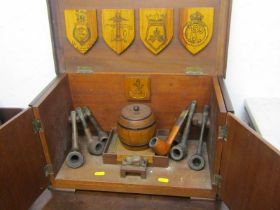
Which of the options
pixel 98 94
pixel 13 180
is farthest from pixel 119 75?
pixel 13 180

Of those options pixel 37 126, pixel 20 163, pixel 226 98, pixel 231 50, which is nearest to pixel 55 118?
pixel 37 126

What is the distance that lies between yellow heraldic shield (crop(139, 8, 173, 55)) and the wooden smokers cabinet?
0.08 feet

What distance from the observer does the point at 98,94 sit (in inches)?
50.1

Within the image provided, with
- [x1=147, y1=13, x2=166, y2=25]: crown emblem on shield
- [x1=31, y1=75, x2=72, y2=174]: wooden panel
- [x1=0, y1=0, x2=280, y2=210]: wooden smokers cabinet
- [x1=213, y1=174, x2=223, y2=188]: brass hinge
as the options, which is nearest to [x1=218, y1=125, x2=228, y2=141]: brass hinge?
[x1=0, y1=0, x2=280, y2=210]: wooden smokers cabinet

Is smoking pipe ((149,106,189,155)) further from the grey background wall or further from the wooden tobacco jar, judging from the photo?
the grey background wall

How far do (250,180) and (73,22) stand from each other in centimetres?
88

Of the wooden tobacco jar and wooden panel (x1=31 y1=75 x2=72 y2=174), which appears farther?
the wooden tobacco jar

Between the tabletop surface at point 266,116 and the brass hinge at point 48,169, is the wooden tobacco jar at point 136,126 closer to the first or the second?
the brass hinge at point 48,169

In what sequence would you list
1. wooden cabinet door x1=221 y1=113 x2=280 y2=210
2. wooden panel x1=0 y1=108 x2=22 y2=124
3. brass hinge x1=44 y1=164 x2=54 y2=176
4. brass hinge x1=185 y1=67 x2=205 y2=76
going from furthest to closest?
wooden panel x1=0 y1=108 x2=22 y2=124, brass hinge x1=185 y1=67 x2=205 y2=76, brass hinge x1=44 y1=164 x2=54 y2=176, wooden cabinet door x1=221 y1=113 x2=280 y2=210

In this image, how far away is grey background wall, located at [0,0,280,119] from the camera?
1140 millimetres

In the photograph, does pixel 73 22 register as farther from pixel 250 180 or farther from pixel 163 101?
pixel 250 180

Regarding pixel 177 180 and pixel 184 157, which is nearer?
pixel 177 180

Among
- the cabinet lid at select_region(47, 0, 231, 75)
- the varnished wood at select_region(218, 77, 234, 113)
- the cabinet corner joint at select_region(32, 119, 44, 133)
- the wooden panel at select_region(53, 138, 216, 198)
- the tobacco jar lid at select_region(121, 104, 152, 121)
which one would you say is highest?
the cabinet lid at select_region(47, 0, 231, 75)

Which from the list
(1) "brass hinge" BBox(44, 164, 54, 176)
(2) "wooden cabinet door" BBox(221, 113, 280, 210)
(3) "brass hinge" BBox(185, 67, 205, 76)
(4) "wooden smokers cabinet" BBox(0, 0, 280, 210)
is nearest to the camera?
(2) "wooden cabinet door" BBox(221, 113, 280, 210)
